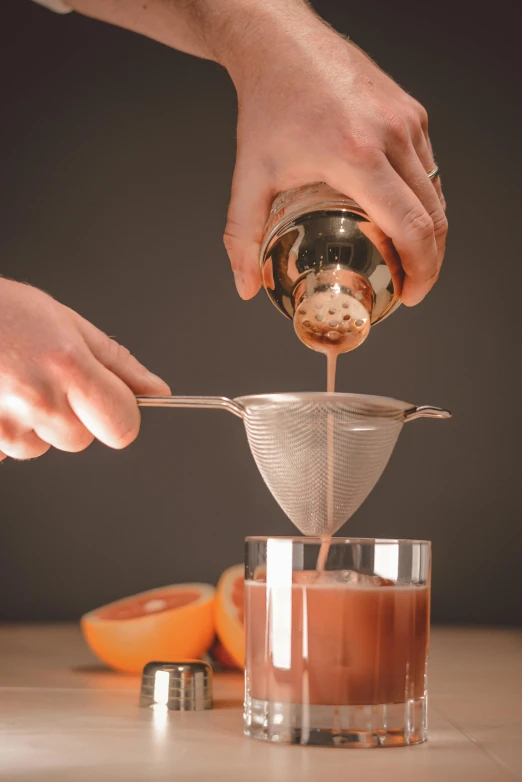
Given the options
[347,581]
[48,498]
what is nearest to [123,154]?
[48,498]

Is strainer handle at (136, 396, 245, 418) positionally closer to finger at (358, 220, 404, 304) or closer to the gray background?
finger at (358, 220, 404, 304)

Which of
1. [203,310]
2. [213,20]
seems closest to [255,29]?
[213,20]

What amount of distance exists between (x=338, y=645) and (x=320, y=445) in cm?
22

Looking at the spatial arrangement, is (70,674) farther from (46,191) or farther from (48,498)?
(46,191)

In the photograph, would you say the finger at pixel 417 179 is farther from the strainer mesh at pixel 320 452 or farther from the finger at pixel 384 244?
the strainer mesh at pixel 320 452

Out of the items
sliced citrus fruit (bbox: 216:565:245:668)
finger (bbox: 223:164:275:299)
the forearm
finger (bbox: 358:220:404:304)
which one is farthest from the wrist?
sliced citrus fruit (bbox: 216:565:245:668)

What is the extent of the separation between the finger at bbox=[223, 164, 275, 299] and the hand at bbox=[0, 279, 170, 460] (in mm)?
276

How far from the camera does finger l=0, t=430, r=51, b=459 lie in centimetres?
80

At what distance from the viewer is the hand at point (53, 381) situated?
76 cm

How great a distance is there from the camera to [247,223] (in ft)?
3.38

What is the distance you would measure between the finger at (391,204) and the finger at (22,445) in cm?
36

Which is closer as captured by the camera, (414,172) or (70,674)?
(414,172)

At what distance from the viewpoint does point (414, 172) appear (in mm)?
951

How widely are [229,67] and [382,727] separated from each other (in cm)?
73
